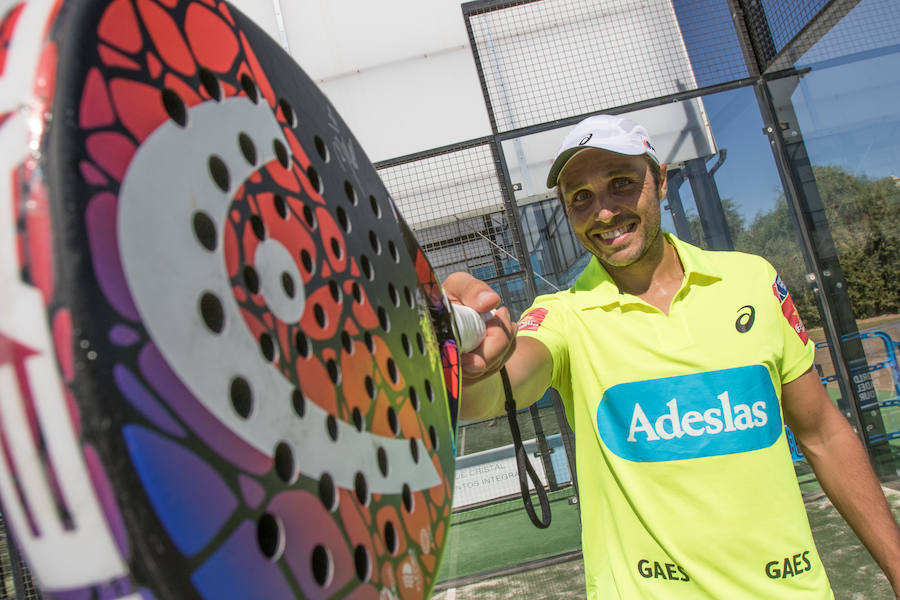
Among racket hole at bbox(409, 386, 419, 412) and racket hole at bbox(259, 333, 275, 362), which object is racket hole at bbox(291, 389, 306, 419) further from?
racket hole at bbox(409, 386, 419, 412)

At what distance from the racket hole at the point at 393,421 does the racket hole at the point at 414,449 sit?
2 centimetres

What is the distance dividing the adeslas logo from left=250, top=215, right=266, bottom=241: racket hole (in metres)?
0.95

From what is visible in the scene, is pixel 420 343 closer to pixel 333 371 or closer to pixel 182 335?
pixel 333 371

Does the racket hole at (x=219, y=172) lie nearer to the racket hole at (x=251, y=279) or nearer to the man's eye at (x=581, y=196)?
the racket hole at (x=251, y=279)

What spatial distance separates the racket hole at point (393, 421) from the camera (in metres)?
0.48

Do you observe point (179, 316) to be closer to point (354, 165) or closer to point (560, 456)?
point (354, 165)

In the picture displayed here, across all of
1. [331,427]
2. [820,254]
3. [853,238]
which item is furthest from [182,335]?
[853,238]

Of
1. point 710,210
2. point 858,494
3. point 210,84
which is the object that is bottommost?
point 858,494

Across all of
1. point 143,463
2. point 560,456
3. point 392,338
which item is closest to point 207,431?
point 143,463

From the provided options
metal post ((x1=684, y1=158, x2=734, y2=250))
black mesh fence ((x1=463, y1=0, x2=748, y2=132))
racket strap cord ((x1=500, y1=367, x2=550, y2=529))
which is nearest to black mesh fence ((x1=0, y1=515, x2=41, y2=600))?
racket strap cord ((x1=500, y1=367, x2=550, y2=529))

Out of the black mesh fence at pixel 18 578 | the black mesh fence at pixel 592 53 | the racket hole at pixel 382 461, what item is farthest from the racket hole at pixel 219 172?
the black mesh fence at pixel 592 53

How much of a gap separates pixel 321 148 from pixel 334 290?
13cm

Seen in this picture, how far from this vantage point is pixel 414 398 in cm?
53

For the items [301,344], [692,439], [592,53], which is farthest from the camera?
[592,53]
